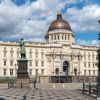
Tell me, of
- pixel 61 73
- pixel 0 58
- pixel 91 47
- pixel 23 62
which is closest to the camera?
pixel 23 62

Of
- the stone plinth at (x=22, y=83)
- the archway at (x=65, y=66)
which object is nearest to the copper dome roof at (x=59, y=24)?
the archway at (x=65, y=66)

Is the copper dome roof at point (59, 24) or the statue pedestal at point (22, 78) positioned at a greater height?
the copper dome roof at point (59, 24)

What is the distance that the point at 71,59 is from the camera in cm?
14025

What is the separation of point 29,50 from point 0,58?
13011mm

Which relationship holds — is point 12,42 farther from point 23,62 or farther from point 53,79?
point 23,62

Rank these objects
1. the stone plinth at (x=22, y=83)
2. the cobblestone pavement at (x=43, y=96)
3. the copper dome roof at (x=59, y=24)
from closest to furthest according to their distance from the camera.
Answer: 1. the cobblestone pavement at (x=43, y=96)
2. the stone plinth at (x=22, y=83)
3. the copper dome roof at (x=59, y=24)

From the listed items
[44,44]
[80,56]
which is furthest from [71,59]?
[44,44]

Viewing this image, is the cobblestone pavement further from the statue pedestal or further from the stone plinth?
the statue pedestal

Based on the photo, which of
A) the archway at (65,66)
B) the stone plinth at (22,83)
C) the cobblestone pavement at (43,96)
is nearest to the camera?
the cobblestone pavement at (43,96)

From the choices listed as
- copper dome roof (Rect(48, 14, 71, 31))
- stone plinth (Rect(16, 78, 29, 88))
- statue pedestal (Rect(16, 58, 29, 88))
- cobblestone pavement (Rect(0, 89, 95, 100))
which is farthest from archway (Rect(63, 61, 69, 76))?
cobblestone pavement (Rect(0, 89, 95, 100))

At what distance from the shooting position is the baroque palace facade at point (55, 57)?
126500mm

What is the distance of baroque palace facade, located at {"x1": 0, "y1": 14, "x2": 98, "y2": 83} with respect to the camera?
415ft

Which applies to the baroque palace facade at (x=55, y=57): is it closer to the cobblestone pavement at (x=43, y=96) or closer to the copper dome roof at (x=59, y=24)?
the copper dome roof at (x=59, y=24)

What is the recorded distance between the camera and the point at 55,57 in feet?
450
